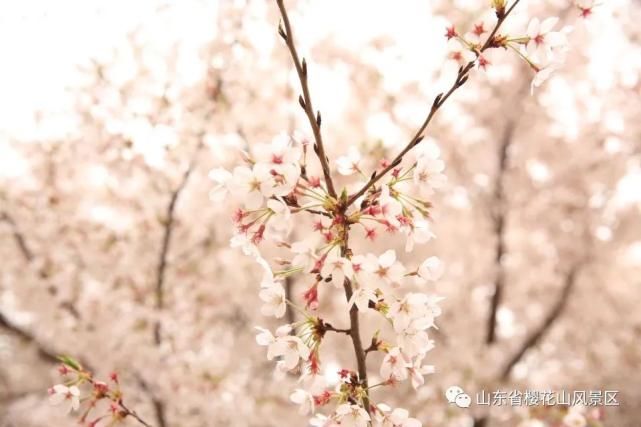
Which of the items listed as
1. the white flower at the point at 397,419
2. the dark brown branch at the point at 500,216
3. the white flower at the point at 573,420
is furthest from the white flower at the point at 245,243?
the dark brown branch at the point at 500,216

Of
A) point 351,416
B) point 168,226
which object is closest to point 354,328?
point 351,416

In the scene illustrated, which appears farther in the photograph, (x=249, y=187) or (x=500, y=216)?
(x=500, y=216)

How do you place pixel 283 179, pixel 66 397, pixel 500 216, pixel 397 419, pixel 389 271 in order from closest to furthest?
pixel 283 179 → pixel 389 271 → pixel 397 419 → pixel 66 397 → pixel 500 216

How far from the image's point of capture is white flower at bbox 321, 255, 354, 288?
126 centimetres

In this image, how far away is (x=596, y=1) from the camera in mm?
1599

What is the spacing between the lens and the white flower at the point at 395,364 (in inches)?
57.0

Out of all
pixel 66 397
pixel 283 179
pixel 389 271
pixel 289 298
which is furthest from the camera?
pixel 289 298

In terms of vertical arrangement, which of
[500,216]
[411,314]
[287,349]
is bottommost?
[287,349]

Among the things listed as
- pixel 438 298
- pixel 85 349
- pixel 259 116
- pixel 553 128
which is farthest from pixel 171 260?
pixel 553 128

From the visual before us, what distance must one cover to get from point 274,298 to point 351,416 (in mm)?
364

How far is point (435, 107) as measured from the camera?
1320 millimetres

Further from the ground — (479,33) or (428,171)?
(479,33)

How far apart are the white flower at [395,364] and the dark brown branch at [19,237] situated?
501 centimetres

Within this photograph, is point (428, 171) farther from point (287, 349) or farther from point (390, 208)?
point (287, 349)
